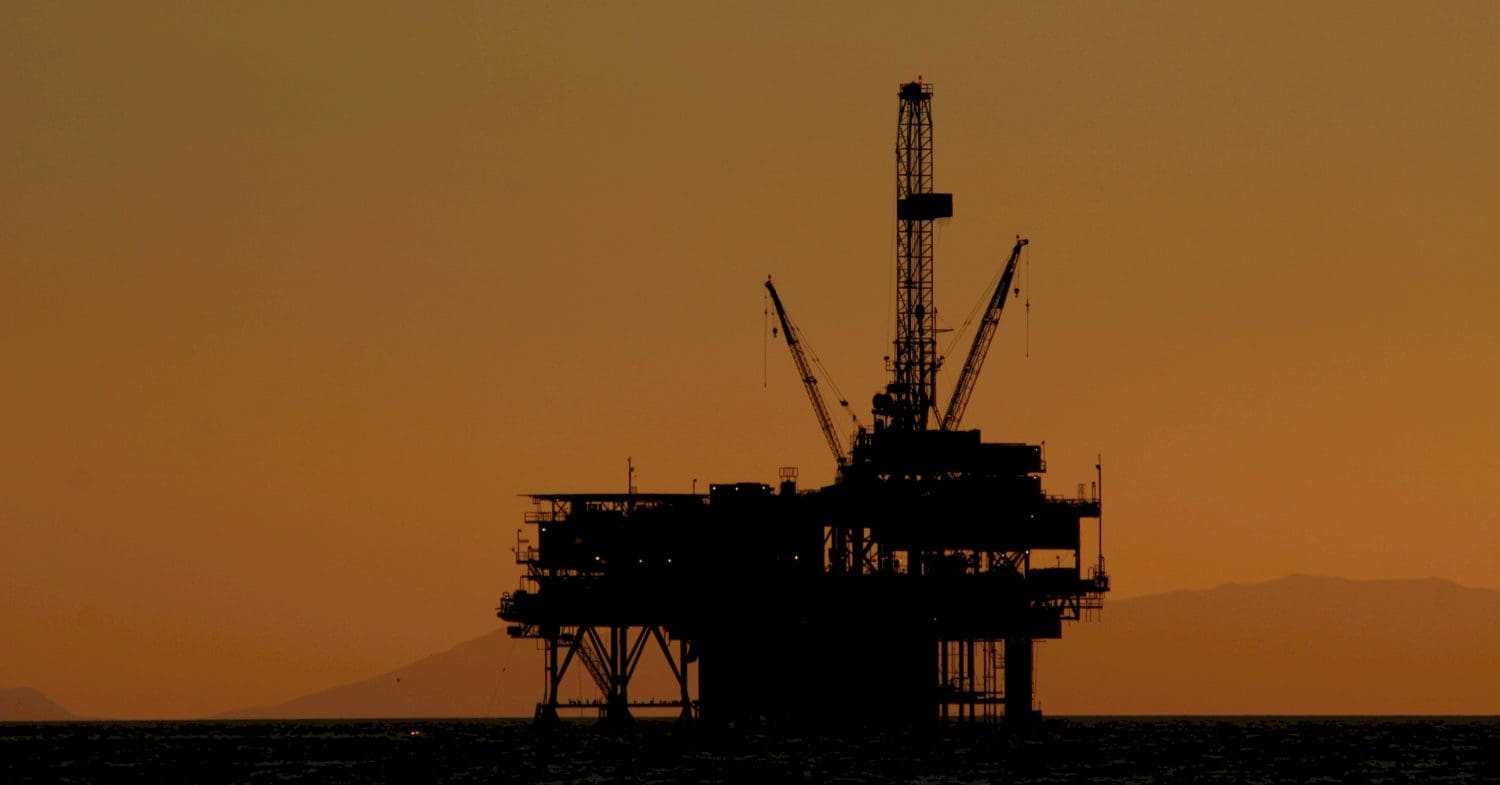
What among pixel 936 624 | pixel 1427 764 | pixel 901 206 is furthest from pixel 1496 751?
pixel 901 206

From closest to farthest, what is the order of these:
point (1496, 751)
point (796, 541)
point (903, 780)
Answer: point (903, 780) < point (1496, 751) < point (796, 541)

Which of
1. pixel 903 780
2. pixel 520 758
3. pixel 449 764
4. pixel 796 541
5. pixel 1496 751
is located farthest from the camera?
pixel 796 541

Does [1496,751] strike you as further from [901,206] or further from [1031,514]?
[901,206]

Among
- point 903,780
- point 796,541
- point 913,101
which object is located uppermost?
point 913,101

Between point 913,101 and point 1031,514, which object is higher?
point 913,101

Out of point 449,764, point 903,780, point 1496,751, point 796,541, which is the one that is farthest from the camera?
point 796,541

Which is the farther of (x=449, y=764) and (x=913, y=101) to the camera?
(x=913, y=101)

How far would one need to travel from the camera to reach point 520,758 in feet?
542

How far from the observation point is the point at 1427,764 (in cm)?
15800

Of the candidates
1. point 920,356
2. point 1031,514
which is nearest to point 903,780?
point 1031,514

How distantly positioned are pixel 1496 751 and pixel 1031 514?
33395mm

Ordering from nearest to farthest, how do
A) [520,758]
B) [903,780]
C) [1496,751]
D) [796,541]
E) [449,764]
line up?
[903,780] → [449,764] → [520,758] → [1496,751] → [796,541]

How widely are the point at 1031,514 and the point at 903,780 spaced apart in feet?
184

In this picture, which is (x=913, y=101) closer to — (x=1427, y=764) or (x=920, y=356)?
(x=920, y=356)
